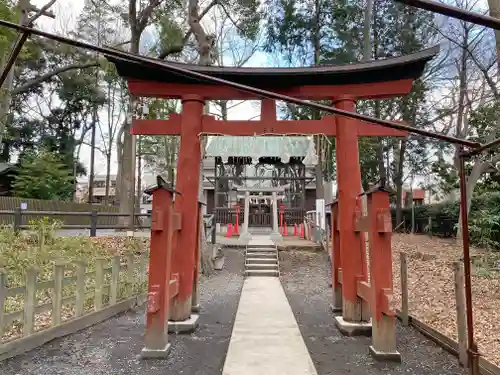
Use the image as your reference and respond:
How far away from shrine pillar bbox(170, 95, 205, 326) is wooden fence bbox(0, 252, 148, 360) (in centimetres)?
127

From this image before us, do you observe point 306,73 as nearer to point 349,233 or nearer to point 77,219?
point 349,233

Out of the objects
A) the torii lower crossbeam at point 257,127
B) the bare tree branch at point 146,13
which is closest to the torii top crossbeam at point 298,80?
the torii lower crossbeam at point 257,127

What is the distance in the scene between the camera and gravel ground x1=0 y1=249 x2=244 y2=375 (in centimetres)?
395

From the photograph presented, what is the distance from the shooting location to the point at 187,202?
588 centimetres

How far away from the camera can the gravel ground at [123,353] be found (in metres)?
3.95

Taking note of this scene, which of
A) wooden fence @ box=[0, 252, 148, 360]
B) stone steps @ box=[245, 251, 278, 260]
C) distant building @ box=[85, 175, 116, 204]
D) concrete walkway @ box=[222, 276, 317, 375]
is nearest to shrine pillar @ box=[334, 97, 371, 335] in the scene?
concrete walkway @ box=[222, 276, 317, 375]

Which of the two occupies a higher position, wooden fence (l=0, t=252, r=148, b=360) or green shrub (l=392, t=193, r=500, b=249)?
green shrub (l=392, t=193, r=500, b=249)

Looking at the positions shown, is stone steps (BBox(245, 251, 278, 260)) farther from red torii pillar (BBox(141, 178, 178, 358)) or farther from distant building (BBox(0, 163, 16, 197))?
distant building (BBox(0, 163, 16, 197))

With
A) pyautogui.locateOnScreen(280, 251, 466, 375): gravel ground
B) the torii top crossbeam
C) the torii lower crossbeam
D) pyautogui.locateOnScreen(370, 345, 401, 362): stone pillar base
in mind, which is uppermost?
the torii top crossbeam

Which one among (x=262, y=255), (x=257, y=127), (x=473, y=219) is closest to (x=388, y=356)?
(x=257, y=127)

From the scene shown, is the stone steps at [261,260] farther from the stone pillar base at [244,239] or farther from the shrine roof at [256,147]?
the shrine roof at [256,147]

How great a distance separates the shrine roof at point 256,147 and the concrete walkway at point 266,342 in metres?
10.4

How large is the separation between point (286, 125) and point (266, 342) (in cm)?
325

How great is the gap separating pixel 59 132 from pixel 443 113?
27.3m
